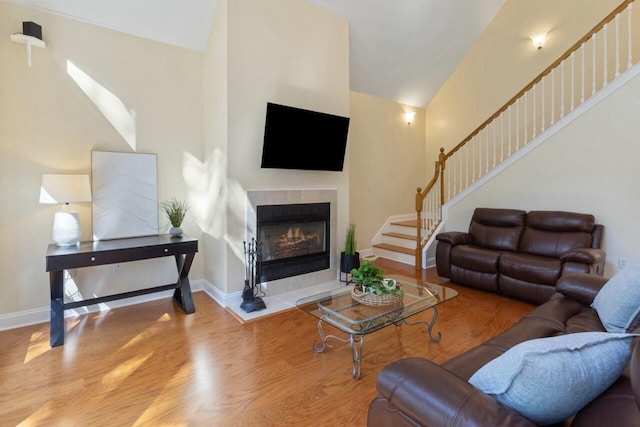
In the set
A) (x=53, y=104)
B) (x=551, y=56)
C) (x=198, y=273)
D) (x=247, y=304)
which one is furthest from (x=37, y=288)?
(x=551, y=56)

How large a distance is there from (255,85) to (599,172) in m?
4.16

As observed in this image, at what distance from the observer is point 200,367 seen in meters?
2.45

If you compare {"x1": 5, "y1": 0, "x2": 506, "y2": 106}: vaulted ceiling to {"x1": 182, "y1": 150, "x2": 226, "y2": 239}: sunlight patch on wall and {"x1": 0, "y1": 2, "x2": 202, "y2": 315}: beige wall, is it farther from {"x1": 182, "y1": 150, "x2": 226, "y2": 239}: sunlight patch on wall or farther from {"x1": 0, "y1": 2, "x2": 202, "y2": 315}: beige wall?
{"x1": 182, "y1": 150, "x2": 226, "y2": 239}: sunlight patch on wall

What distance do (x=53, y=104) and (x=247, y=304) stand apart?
2.77 m

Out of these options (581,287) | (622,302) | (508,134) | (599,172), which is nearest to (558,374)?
(622,302)

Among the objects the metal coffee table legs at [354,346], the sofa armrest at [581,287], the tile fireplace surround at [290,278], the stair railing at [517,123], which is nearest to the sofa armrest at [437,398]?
the metal coffee table legs at [354,346]

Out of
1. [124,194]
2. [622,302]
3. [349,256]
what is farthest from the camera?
[349,256]

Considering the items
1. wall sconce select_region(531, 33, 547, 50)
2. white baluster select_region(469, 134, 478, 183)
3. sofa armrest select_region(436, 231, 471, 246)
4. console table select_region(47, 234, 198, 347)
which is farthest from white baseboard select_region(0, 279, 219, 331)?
wall sconce select_region(531, 33, 547, 50)

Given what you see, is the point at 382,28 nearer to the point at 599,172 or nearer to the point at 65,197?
the point at 599,172

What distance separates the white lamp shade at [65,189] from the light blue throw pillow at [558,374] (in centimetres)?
353

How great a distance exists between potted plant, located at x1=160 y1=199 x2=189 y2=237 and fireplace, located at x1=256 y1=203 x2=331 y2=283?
0.88 metres

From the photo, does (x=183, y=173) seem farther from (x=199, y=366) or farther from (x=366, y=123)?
(x=366, y=123)

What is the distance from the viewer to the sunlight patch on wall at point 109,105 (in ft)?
10.8

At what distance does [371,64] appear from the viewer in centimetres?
521
